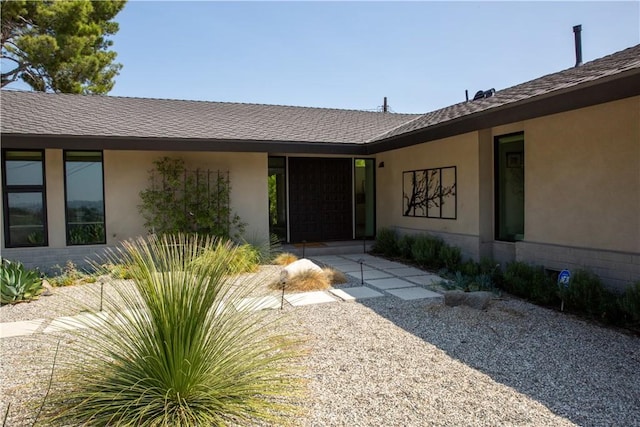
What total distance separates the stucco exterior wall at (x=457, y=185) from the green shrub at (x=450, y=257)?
0.24 meters

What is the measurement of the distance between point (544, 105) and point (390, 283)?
376cm

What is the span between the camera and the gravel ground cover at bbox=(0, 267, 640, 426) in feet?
9.88

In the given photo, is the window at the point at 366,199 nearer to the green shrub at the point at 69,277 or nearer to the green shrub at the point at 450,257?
the green shrub at the point at 450,257

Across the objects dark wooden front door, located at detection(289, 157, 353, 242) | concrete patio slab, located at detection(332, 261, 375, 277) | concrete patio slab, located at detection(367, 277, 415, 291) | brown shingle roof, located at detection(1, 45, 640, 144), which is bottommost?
concrete patio slab, located at detection(367, 277, 415, 291)

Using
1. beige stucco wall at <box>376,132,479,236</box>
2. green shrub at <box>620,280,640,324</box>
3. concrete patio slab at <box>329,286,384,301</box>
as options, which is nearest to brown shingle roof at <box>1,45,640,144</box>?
beige stucco wall at <box>376,132,479,236</box>

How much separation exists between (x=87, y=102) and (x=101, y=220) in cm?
386

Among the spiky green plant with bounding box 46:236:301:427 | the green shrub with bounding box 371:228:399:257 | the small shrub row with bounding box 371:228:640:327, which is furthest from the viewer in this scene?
the green shrub with bounding box 371:228:399:257

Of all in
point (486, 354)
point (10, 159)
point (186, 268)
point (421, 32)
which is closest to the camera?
point (186, 268)

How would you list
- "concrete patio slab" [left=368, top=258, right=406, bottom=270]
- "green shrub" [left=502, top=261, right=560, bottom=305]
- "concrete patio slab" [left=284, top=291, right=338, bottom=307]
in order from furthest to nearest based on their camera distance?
1. "concrete patio slab" [left=368, top=258, right=406, bottom=270]
2. "concrete patio slab" [left=284, top=291, right=338, bottom=307]
3. "green shrub" [left=502, top=261, right=560, bottom=305]

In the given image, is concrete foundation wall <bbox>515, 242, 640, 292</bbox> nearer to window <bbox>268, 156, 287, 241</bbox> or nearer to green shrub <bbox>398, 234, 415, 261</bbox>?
green shrub <bbox>398, 234, 415, 261</bbox>

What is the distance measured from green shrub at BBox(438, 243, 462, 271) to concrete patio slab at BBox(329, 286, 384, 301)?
229cm

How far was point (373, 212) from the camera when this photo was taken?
12594mm

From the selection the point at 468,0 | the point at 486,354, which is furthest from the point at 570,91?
the point at 468,0

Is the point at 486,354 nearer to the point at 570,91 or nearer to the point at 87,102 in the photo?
the point at 570,91
